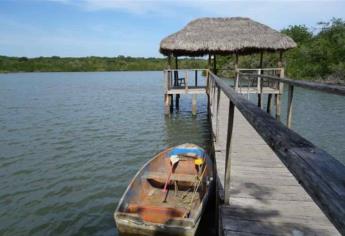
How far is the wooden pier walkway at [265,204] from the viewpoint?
2.95 meters

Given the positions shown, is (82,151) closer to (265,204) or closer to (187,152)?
(187,152)

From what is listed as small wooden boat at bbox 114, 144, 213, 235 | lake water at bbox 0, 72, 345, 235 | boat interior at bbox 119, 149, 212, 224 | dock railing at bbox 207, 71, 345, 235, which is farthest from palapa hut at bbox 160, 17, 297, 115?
dock railing at bbox 207, 71, 345, 235

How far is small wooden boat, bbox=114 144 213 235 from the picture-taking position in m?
4.16

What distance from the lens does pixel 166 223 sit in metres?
4.12

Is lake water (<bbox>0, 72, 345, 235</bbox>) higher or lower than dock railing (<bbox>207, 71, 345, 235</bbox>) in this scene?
lower

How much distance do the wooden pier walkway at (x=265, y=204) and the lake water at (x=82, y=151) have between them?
7.69ft

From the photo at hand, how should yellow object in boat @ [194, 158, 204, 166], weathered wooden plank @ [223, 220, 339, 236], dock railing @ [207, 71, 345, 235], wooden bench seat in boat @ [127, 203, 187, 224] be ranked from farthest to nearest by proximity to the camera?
yellow object in boat @ [194, 158, 204, 166] → wooden bench seat in boat @ [127, 203, 187, 224] → weathered wooden plank @ [223, 220, 339, 236] → dock railing @ [207, 71, 345, 235]

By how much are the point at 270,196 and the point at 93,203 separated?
3.73 meters

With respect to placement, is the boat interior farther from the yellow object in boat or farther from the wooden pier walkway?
the wooden pier walkway

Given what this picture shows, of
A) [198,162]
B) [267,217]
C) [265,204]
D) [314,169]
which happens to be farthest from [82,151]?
[314,169]

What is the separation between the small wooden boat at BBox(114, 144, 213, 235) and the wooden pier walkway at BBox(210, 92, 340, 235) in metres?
0.62

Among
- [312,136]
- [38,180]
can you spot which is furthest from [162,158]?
[312,136]

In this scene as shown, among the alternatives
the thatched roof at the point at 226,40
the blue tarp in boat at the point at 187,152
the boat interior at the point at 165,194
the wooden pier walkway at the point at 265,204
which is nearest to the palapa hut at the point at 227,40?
the thatched roof at the point at 226,40

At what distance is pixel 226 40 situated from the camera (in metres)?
15.4
